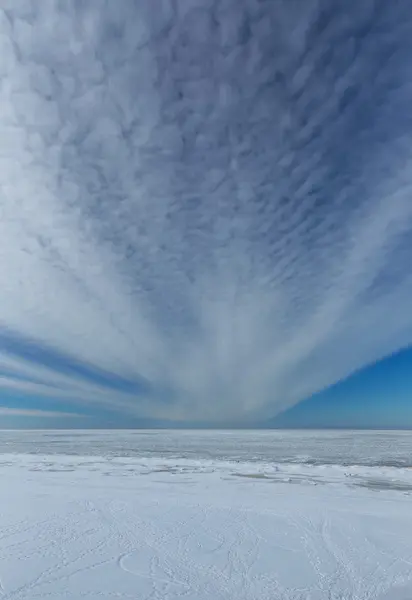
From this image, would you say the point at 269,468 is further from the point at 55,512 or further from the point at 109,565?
the point at 109,565

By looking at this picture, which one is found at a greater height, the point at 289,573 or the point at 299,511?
the point at 299,511

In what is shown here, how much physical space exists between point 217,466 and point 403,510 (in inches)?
389

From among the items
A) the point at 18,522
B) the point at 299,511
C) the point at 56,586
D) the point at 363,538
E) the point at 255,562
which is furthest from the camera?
the point at 299,511

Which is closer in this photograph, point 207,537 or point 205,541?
point 205,541

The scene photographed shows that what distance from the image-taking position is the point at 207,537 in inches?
323

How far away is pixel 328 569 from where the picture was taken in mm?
6539

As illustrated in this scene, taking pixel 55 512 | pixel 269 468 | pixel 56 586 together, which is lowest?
pixel 56 586

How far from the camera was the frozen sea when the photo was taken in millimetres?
5898

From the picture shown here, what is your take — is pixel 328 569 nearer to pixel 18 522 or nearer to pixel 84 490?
pixel 18 522

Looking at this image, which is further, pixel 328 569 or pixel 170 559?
pixel 170 559

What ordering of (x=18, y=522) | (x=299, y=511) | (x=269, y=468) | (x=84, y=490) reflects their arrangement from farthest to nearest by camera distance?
(x=269, y=468) < (x=84, y=490) < (x=299, y=511) < (x=18, y=522)

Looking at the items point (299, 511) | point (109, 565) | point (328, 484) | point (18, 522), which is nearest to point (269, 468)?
point (328, 484)

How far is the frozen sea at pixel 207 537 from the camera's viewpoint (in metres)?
5.90

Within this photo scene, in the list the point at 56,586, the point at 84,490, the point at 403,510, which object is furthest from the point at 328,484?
the point at 56,586
